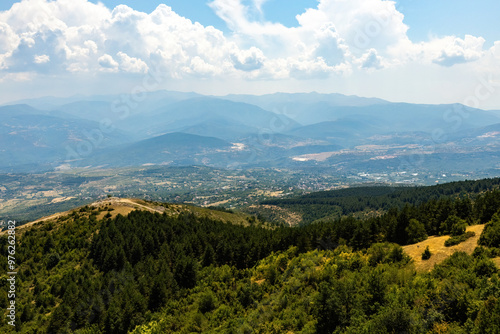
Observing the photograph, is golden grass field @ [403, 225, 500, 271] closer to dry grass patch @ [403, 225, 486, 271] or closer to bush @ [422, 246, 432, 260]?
dry grass patch @ [403, 225, 486, 271]

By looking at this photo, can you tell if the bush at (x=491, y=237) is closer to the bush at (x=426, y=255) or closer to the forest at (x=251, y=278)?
the forest at (x=251, y=278)

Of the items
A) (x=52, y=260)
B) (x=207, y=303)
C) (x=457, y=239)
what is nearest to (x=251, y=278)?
(x=207, y=303)

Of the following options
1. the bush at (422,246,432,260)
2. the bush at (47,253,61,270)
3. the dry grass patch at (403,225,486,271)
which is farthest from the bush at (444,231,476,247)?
the bush at (47,253,61,270)

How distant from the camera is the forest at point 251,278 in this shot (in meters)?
30.3

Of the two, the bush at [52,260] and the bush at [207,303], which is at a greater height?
the bush at [52,260]

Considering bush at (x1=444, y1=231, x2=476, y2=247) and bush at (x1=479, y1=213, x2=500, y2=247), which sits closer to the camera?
bush at (x1=479, y1=213, x2=500, y2=247)

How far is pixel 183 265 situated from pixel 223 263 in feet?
48.8

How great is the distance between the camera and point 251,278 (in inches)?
2608

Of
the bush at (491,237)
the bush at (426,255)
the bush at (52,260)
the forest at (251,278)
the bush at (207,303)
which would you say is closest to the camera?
the forest at (251,278)

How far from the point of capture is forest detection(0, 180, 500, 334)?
30328 millimetres

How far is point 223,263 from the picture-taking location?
264 ft

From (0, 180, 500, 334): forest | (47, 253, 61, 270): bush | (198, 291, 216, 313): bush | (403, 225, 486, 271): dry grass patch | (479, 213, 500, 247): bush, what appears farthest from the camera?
(47, 253, 61, 270): bush

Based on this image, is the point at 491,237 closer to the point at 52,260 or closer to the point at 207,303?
the point at 207,303

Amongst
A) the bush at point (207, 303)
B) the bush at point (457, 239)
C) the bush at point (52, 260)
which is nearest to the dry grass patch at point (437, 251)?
the bush at point (457, 239)
